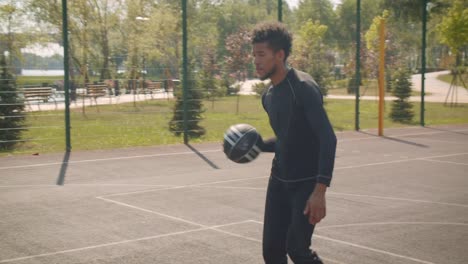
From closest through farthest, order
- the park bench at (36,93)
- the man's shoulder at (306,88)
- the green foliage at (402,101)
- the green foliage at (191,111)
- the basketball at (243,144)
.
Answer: the man's shoulder at (306,88) < the basketball at (243,144) < the park bench at (36,93) < the green foliage at (191,111) < the green foliage at (402,101)

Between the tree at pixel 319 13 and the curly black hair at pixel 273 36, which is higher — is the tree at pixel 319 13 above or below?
above

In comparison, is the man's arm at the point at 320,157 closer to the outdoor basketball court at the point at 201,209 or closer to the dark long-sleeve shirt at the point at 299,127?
the dark long-sleeve shirt at the point at 299,127

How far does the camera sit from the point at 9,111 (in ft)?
51.8

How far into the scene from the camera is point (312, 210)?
4.25m

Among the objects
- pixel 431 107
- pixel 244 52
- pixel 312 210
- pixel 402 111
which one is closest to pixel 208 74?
pixel 244 52

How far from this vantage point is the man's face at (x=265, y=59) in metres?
4.55


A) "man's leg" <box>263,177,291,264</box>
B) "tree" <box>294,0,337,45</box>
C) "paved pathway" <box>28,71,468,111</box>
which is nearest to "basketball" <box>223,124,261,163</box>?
"man's leg" <box>263,177,291,264</box>

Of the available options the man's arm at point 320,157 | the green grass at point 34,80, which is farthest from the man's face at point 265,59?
the green grass at point 34,80

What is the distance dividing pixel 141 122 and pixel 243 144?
18.8 m

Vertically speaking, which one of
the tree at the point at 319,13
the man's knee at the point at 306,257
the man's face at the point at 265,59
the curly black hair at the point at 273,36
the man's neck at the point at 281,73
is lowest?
the man's knee at the point at 306,257

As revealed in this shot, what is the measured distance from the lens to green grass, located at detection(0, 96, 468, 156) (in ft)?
57.6

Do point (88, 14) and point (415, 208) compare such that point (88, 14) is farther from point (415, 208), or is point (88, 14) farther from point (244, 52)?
point (415, 208)

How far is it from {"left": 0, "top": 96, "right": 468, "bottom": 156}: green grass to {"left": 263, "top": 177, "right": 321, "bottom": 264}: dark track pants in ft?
38.8

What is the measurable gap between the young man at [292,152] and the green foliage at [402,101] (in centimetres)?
2065
